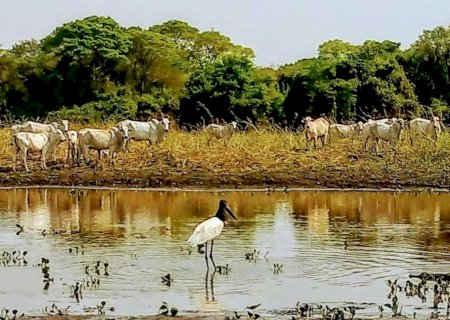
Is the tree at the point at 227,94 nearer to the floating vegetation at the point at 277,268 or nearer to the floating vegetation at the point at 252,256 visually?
the floating vegetation at the point at 252,256

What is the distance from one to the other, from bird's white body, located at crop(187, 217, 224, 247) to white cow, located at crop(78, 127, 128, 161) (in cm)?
1362

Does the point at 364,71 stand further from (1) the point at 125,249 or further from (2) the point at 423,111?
(1) the point at 125,249

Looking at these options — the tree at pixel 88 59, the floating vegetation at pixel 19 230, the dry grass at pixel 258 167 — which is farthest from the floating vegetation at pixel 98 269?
the tree at pixel 88 59

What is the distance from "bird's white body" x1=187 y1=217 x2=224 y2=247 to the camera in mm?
11016

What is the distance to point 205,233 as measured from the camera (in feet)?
36.5

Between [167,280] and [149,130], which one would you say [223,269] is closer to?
[167,280]

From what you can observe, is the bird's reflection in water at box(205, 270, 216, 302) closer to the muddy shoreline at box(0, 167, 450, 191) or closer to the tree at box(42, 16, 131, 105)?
the muddy shoreline at box(0, 167, 450, 191)

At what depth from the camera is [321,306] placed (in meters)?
8.75

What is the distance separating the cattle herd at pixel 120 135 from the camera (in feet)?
79.9

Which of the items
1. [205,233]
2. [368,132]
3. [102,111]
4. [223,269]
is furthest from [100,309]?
[102,111]

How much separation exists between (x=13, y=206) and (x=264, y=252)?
769 cm

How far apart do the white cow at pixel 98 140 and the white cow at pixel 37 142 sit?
525 millimetres

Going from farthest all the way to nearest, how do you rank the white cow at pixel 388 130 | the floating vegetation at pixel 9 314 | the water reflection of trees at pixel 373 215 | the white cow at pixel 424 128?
the white cow at pixel 424 128
the white cow at pixel 388 130
the water reflection of trees at pixel 373 215
the floating vegetation at pixel 9 314

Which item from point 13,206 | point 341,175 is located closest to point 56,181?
point 13,206
